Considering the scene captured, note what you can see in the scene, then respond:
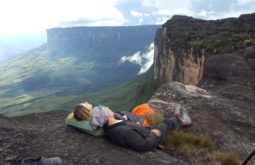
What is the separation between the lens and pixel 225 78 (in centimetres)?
1719

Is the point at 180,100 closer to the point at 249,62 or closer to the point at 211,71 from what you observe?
the point at 211,71

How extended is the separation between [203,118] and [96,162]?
5.70 meters

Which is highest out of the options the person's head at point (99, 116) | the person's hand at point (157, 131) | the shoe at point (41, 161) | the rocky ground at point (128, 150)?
the person's head at point (99, 116)

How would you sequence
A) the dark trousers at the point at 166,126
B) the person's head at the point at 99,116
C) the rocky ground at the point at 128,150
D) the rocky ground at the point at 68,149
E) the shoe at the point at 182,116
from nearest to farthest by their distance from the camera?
1. the rocky ground at the point at 68,149
2. the rocky ground at the point at 128,150
3. the person's head at the point at 99,116
4. the dark trousers at the point at 166,126
5. the shoe at the point at 182,116

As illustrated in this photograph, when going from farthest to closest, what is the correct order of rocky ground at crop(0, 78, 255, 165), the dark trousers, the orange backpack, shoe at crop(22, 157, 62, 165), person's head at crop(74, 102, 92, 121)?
the orange backpack → the dark trousers → person's head at crop(74, 102, 92, 121) → rocky ground at crop(0, 78, 255, 165) → shoe at crop(22, 157, 62, 165)

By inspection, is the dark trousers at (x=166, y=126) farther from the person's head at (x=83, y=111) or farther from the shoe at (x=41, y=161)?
the shoe at (x=41, y=161)

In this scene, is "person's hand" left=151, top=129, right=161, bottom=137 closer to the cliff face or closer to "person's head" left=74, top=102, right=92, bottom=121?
"person's head" left=74, top=102, right=92, bottom=121

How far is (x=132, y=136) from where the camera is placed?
7230 mm

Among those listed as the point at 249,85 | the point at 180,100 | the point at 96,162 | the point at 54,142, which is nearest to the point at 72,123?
the point at 54,142

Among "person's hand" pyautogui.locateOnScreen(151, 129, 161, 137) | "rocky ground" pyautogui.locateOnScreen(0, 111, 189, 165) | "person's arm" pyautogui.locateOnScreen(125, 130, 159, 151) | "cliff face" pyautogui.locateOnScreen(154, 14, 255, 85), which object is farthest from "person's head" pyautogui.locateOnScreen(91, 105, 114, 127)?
"cliff face" pyautogui.locateOnScreen(154, 14, 255, 85)

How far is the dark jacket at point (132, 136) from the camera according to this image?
7.19m

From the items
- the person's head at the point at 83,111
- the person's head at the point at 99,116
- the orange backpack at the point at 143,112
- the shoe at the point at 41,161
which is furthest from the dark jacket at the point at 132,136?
the shoe at the point at 41,161

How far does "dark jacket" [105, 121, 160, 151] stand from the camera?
719cm

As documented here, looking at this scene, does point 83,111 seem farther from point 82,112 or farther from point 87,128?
Result: point 87,128
